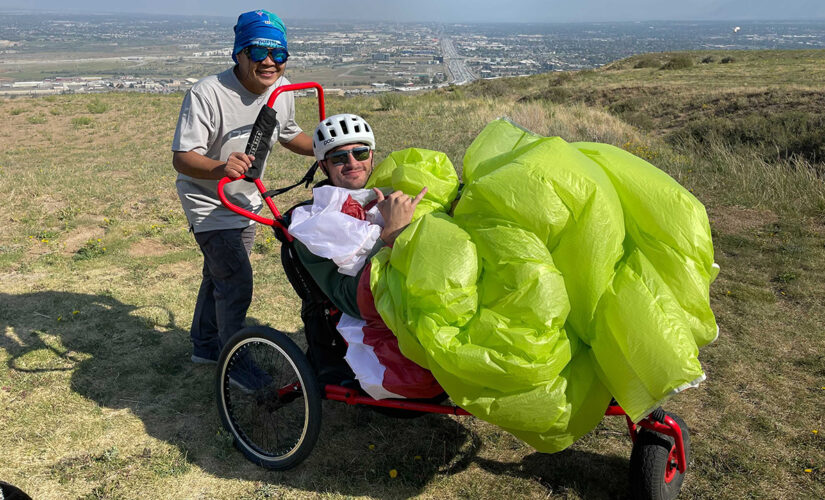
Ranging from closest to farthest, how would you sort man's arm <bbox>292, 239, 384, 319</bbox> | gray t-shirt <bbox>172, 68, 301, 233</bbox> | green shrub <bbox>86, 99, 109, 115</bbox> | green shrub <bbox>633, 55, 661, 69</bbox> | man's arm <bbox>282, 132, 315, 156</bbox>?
man's arm <bbox>292, 239, 384, 319</bbox>
gray t-shirt <bbox>172, 68, 301, 233</bbox>
man's arm <bbox>282, 132, 315, 156</bbox>
green shrub <bbox>86, 99, 109, 115</bbox>
green shrub <bbox>633, 55, 661, 69</bbox>

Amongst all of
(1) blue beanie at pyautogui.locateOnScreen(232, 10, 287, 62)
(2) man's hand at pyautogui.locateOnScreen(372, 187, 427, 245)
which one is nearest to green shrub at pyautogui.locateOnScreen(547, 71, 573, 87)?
(1) blue beanie at pyautogui.locateOnScreen(232, 10, 287, 62)

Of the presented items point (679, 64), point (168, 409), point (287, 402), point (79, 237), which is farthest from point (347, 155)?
point (679, 64)

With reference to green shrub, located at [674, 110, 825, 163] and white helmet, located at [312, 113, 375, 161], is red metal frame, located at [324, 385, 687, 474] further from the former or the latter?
green shrub, located at [674, 110, 825, 163]

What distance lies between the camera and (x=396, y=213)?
8.86 feet

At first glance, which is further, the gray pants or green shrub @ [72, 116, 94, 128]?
green shrub @ [72, 116, 94, 128]

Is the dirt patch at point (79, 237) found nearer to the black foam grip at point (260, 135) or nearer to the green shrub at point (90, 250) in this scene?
the green shrub at point (90, 250)

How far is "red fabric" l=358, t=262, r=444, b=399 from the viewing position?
8.55 feet

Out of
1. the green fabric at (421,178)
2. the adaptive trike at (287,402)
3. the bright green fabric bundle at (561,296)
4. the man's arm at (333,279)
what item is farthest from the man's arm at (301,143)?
the bright green fabric bundle at (561,296)

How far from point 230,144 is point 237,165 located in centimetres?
59

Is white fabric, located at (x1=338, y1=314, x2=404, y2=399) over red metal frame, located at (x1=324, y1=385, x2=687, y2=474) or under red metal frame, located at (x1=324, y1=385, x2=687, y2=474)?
over

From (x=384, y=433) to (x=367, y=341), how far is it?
3.31 ft

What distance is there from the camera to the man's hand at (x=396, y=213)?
8.79ft

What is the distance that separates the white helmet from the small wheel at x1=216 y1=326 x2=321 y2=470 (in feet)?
3.45

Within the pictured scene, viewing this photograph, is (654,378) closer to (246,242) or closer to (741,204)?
(246,242)
